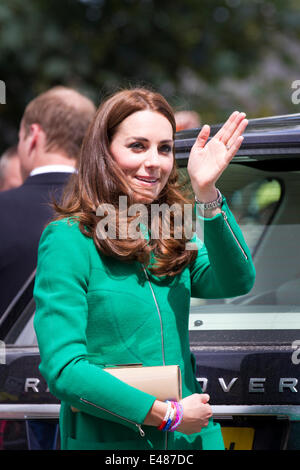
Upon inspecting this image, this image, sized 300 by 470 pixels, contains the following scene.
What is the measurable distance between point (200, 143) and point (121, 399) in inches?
28.4

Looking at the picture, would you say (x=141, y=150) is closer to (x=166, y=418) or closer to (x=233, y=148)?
(x=233, y=148)

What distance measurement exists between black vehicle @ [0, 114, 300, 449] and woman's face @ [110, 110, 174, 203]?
451mm

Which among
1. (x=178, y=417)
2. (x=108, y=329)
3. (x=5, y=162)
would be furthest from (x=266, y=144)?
(x=5, y=162)

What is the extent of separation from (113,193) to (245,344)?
26.1 inches

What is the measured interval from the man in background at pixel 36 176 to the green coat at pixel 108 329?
1.21 meters

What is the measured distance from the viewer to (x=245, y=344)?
2.46 metres

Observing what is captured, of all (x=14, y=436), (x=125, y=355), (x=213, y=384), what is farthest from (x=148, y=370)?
(x=14, y=436)

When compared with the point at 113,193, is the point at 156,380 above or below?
below

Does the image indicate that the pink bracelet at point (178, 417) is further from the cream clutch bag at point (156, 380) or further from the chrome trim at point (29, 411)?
the chrome trim at point (29, 411)

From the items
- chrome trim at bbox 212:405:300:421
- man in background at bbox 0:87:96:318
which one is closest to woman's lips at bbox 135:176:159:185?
chrome trim at bbox 212:405:300:421

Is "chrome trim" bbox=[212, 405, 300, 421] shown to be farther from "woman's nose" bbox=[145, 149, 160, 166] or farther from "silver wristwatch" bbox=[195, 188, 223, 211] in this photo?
"woman's nose" bbox=[145, 149, 160, 166]

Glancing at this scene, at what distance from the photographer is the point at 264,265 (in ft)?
10.8

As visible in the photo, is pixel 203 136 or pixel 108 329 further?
pixel 203 136
